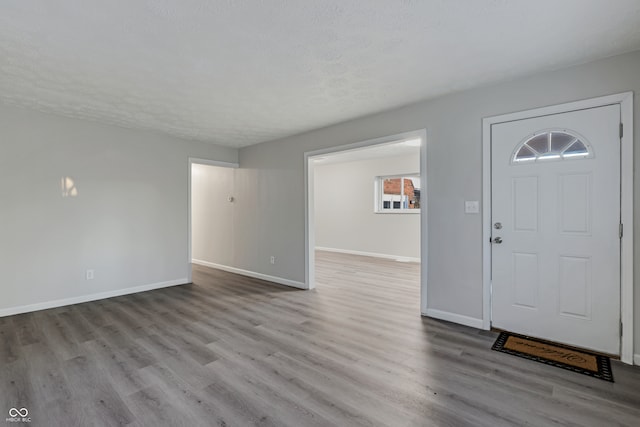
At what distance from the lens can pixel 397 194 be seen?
7.87m

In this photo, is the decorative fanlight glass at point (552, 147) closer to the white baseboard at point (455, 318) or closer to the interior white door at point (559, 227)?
the interior white door at point (559, 227)

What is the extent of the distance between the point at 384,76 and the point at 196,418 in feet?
9.86

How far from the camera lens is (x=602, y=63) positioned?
253 centimetres

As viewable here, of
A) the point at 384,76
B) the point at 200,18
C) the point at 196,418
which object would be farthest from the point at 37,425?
the point at 384,76

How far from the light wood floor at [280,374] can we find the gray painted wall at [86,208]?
0.58 meters

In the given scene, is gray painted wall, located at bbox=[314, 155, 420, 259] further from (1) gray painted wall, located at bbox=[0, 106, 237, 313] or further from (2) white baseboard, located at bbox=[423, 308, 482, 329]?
(1) gray painted wall, located at bbox=[0, 106, 237, 313]

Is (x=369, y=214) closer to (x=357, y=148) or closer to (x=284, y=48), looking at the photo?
(x=357, y=148)

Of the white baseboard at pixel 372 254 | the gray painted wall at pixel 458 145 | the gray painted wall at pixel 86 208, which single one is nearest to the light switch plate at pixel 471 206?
the gray painted wall at pixel 458 145

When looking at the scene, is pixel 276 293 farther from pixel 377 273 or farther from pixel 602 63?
pixel 602 63

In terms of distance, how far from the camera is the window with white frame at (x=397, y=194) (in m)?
7.64

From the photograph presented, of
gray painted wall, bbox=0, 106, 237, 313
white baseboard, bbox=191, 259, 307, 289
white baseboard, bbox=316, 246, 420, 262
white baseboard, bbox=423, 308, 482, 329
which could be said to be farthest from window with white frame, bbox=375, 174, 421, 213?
gray painted wall, bbox=0, 106, 237, 313

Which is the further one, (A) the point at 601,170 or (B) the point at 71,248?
(B) the point at 71,248

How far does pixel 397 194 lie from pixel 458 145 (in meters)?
4.62

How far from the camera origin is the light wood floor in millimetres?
1857
